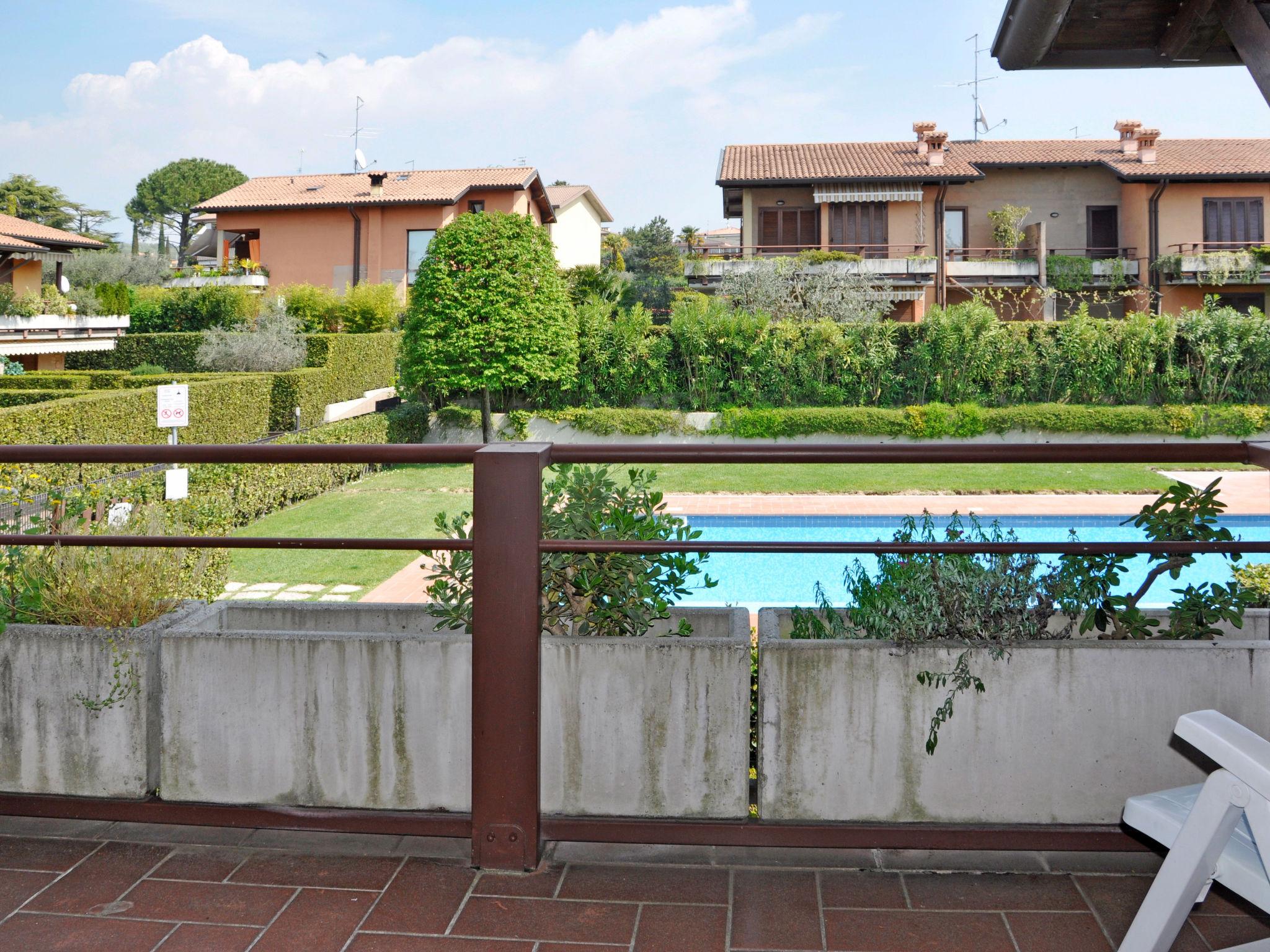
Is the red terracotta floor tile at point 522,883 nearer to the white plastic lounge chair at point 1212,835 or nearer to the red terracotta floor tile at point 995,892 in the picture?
the red terracotta floor tile at point 995,892

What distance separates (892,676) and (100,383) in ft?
63.0

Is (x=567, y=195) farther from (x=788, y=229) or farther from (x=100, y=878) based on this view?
(x=100, y=878)

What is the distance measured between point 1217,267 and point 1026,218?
5.09 m

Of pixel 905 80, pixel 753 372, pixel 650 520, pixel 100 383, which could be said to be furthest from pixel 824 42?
pixel 650 520

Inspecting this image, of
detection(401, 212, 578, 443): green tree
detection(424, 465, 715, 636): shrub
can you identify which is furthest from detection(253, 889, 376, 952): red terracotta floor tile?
detection(401, 212, 578, 443): green tree

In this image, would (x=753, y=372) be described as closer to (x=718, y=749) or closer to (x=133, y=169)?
(x=718, y=749)

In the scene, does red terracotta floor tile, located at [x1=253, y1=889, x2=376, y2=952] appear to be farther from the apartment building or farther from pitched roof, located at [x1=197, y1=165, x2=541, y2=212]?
pitched roof, located at [x1=197, y1=165, x2=541, y2=212]

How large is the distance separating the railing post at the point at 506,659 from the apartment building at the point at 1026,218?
86.5 ft

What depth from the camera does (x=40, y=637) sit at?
2848 mm

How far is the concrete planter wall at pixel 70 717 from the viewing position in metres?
2.84

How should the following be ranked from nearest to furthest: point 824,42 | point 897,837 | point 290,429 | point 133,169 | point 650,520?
point 897,837 < point 650,520 < point 290,429 < point 824,42 < point 133,169

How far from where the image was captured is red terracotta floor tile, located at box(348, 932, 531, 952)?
2.28m

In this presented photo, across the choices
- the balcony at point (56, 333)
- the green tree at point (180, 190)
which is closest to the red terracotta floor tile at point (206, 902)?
the balcony at point (56, 333)

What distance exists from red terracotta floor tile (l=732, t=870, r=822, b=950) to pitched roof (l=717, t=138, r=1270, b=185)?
93.2 feet
